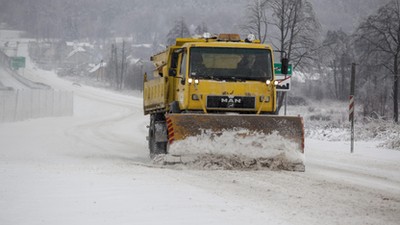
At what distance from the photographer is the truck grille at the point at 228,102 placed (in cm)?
1344

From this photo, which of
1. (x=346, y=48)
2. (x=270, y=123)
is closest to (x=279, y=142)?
(x=270, y=123)

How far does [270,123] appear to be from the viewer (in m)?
12.7

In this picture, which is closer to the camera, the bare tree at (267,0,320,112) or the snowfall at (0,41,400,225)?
the snowfall at (0,41,400,225)

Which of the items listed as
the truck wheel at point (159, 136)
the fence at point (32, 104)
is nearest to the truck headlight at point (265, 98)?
the truck wheel at point (159, 136)

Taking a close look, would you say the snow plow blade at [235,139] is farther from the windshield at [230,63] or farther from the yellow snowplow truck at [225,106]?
the windshield at [230,63]

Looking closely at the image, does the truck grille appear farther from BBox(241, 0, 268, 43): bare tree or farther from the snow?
BBox(241, 0, 268, 43): bare tree

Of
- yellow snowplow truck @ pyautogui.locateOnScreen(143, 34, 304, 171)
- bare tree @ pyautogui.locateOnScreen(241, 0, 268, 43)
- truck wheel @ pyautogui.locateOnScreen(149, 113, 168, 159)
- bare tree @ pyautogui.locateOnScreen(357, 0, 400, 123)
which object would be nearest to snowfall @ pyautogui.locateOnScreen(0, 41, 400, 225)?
yellow snowplow truck @ pyautogui.locateOnScreen(143, 34, 304, 171)

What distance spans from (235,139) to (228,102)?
3.82 feet

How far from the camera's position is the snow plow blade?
41.3 ft

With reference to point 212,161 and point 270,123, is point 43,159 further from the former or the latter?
point 270,123

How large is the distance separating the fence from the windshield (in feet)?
72.2

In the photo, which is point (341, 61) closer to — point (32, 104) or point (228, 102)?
point (32, 104)

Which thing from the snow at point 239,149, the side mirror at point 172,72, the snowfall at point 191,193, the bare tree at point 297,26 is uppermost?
the bare tree at point 297,26

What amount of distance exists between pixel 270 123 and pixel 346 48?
266ft
